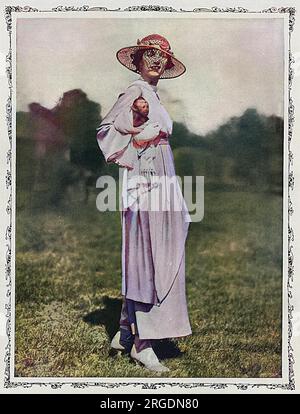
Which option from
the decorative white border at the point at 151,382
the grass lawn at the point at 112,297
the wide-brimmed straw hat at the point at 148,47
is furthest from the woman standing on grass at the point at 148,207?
the decorative white border at the point at 151,382

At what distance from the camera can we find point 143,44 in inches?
202

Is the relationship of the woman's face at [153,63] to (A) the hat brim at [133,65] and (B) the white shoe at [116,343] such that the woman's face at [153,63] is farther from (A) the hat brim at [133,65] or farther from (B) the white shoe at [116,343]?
(B) the white shoe at [116,343]

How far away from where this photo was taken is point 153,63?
16.8ft

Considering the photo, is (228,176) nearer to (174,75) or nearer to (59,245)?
(174,75)

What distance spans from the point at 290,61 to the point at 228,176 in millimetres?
1054

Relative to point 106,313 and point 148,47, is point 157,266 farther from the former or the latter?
point 148,47

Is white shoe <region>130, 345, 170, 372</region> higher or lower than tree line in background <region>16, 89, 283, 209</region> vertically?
lower

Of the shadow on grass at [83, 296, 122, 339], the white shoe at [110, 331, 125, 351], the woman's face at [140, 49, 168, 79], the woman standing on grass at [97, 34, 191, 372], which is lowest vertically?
the white shoe at [110, 331, 125, 351]

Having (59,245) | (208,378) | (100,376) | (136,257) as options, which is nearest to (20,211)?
(59,245)

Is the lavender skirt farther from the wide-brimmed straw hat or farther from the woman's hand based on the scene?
the wide-brimmed straw hat

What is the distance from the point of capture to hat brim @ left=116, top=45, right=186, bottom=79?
5.12 metres

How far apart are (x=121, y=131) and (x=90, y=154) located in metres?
0.31

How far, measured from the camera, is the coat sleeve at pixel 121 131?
5.13 m

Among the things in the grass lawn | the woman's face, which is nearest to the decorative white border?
the grass lawn
